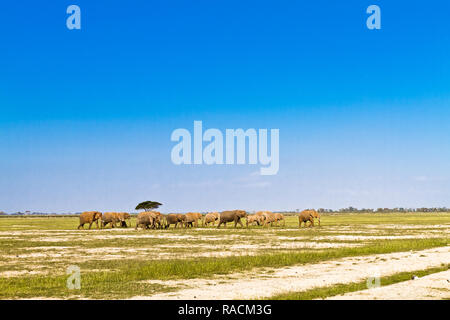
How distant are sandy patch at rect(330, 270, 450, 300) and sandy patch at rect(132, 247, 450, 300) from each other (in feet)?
6.12

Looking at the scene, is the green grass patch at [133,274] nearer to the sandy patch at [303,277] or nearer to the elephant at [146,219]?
the sandy patch at [303,277]

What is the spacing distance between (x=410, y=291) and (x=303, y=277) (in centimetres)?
437

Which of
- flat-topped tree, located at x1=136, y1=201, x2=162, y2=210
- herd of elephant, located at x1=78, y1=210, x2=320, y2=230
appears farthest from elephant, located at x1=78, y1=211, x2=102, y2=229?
flat-topped tree, located at x1=136, y1=201, x2=162, y2=210

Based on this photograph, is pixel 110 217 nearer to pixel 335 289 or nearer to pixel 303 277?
pixel 303 277

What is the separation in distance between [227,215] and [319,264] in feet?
137

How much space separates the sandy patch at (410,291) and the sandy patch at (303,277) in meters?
1.86

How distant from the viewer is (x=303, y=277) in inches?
635

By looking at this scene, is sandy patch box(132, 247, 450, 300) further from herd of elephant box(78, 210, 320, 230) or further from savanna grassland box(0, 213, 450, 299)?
herd of elephant box(78, 210, 320, 230)

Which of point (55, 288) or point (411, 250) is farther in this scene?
point (411, 250)
